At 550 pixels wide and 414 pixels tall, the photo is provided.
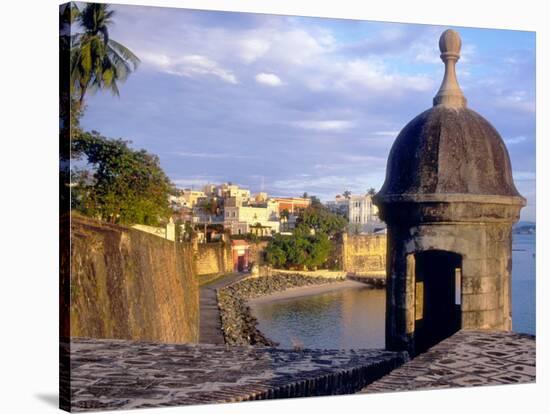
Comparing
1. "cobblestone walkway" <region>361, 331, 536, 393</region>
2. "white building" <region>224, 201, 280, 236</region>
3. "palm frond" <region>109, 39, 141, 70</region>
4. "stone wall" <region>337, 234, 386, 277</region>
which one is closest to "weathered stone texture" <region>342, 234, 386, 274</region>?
"stone wall" <region>337, 234, 386, 277</region>

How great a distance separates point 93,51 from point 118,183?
106 centimetres

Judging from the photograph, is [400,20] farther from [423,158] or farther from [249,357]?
[249,357]

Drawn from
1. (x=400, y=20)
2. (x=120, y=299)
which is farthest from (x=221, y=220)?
(x=400, y=20)

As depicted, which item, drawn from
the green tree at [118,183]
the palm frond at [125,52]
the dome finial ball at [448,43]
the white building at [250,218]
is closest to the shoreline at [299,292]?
the white building at [250,218]

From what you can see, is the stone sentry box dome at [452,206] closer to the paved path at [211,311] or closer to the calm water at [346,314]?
the calm water at [346,314]

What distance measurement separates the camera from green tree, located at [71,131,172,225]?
768cm

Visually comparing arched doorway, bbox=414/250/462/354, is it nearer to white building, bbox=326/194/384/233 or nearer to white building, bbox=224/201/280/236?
white building, bbox=326/194/384/233

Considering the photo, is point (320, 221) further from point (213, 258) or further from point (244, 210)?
point (213, 258)

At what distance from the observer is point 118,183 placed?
8055 millimetres

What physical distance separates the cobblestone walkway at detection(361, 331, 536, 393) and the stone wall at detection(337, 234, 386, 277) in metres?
0.92

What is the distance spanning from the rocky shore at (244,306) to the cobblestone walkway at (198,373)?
0.41ft

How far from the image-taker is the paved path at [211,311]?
8.64 metres

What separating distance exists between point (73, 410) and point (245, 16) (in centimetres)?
342

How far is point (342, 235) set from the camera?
907 centimetres
